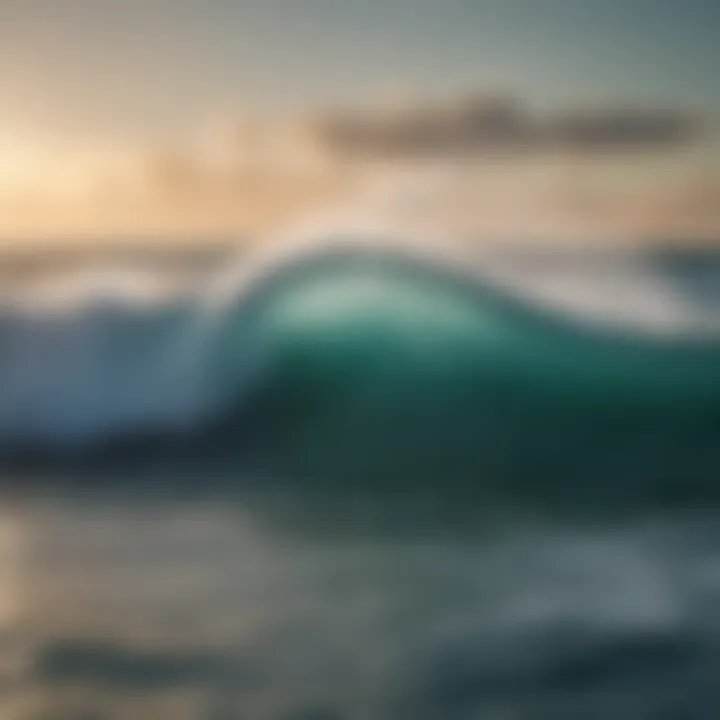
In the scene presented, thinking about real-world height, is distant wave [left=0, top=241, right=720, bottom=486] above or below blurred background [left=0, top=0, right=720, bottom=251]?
below

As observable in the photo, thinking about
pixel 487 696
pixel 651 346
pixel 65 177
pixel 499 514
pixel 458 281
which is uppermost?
pixel 65 177

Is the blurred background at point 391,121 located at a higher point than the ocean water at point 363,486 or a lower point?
higher

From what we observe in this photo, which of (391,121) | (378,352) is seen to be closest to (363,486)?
(378,352)

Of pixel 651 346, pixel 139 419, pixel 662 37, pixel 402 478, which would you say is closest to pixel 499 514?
pixel 402 478

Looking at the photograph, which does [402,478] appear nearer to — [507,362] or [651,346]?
[507,362]

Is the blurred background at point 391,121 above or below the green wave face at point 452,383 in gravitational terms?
above
